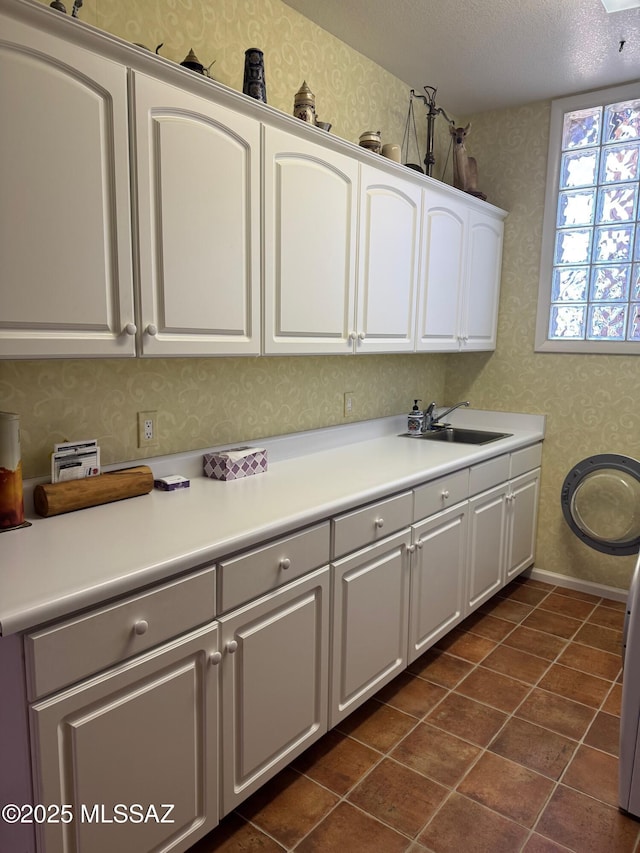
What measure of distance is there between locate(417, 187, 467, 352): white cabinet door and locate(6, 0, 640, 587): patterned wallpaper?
0.34 metres

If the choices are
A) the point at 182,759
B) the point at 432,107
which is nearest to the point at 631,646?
the point at 182,759

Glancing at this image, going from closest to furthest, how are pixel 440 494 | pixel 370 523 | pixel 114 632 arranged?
pixel 114 632
pixel 370 523
pixel 440 494

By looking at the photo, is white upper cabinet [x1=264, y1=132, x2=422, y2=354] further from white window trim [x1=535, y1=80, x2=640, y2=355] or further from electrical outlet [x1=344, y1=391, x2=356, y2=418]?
white window trim [x1=535, y1=80, x2=640, y2=355]

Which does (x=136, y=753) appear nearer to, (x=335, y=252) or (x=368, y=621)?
(x=368, y=621)

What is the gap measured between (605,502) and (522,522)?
45cm

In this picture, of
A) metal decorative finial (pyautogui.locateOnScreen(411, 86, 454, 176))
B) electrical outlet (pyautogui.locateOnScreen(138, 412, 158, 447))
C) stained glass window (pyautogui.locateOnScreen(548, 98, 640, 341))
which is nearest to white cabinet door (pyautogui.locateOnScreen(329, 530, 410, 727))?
electrical outlet (pyautogui.locateOnScreen(138, 412, 158, 447))

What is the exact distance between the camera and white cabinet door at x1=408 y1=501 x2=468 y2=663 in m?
2.31

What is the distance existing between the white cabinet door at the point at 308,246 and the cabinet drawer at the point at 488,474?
85 cm

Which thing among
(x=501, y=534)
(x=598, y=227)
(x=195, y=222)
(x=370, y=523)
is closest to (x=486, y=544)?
(x=501, y=534)

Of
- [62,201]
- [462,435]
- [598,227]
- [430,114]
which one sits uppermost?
[430,114]

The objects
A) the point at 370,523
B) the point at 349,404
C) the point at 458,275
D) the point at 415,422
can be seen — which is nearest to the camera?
the point at 370,523

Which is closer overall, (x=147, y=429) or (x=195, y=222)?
(x=195, y=222)

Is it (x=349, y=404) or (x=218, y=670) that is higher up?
(x=349, y=404)

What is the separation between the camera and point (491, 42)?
2.56 metres
